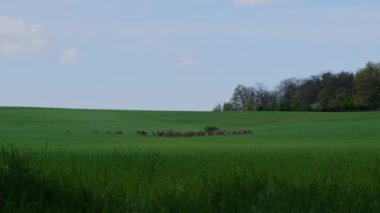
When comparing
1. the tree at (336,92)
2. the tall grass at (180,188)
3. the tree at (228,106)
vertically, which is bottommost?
the tall grass at (180,188)

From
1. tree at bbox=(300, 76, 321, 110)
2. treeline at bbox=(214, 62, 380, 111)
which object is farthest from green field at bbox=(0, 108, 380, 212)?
tree at bbox=(300, 76, 321, 110)

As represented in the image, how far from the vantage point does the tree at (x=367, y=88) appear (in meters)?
99.5

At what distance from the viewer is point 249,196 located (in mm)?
7551

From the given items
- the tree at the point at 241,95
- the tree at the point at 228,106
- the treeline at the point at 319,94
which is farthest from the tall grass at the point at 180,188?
the tree at the point at 241,95

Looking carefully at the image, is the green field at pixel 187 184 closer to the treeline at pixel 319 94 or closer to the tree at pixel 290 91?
the treeline at pixel 319 94

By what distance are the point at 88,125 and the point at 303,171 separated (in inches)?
1532


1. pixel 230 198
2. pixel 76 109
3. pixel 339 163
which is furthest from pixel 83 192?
pixel 76 109

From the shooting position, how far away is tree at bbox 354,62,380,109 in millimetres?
99525

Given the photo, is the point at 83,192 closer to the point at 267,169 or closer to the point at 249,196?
the point at 249,196

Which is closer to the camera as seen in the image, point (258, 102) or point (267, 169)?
point (267, 169)

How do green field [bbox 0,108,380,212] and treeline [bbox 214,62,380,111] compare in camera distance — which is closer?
green field [bbox 0,108,380,212]

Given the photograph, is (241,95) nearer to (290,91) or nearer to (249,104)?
(249,104)

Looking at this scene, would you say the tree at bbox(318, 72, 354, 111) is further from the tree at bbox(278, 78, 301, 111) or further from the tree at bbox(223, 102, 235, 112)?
the tree at bbox(223, 102, 235, 112)

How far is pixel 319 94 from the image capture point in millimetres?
107062
